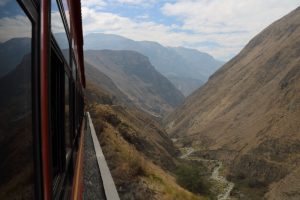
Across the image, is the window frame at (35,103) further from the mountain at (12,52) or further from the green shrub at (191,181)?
the green shrub at (191,181)

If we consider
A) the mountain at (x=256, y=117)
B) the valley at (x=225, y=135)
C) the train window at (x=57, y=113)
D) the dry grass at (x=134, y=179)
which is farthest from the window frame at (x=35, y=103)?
the mountain at (x=256, y=117)

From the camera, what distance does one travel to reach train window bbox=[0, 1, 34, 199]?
1493 millimetres

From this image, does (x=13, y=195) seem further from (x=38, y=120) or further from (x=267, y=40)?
(x=267, y=40)

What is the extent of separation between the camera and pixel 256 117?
87875 mm

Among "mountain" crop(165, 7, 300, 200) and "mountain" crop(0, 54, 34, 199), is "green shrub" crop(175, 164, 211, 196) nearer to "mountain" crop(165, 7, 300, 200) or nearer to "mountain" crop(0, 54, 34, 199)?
"mountain" crop(165, 7, 300, 200)

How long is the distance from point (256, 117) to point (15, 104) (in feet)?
292

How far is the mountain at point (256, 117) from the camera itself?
60.5 meters

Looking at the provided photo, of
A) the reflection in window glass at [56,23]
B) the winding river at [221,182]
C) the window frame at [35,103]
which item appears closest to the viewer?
the window frame at [35,103]

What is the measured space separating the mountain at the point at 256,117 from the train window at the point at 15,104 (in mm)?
46919

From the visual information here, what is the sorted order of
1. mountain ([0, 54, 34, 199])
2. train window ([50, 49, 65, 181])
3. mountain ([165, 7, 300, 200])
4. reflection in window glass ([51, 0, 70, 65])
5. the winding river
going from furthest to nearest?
mountain ([165, 7, 300, 200]), the winding river, train window ([50, 49, 65, 181]), reflection in window glass ([51, 0, 70, 65]), mountain ([0, 54, 34, 199])

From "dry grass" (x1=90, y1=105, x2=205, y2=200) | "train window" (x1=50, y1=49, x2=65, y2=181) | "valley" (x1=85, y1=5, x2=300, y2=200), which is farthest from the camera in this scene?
"valley" (x1=85, y1=5, x2=300, y2=200)

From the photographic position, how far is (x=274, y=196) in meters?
47.5

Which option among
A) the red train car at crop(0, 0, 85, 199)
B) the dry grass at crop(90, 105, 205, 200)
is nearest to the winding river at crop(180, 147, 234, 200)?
the dry grass at crop(90, 105, 205, 200)

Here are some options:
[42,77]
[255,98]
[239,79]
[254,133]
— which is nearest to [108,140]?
[42,77]
